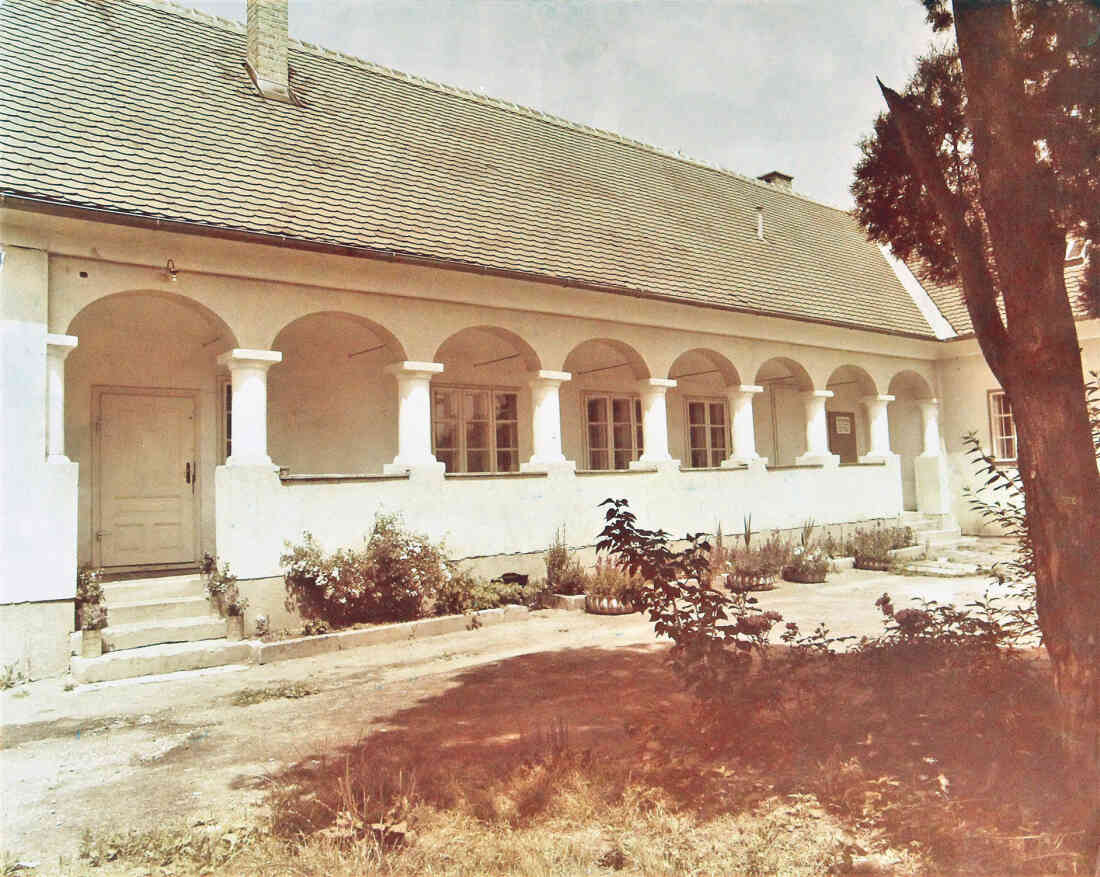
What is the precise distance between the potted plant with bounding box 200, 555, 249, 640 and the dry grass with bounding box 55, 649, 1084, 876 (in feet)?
12.1

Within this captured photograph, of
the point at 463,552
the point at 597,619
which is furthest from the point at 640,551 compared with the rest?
the point at 463,552

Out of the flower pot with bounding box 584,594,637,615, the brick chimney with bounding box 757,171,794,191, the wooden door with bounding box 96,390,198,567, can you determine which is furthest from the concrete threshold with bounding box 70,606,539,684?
the brick chimney with bounding box 757,171,794,191

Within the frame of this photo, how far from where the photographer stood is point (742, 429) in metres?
13.9

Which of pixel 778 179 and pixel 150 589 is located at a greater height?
pixel 778 179

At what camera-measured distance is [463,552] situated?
10469 mm

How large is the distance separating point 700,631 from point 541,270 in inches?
292

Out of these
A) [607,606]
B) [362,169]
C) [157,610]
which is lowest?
[607,606]

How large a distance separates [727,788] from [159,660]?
5793 mm

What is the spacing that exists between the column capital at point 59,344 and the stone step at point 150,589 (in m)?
2.43

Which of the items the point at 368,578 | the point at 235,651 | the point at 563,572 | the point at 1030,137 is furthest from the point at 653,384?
the point at 1030,137

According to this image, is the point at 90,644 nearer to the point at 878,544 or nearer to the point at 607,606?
the point at 607,606

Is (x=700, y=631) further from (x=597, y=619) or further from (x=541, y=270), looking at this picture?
(x=541, y=270)

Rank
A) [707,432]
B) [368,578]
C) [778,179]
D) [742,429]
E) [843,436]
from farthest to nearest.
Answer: [778,179] → [843,436] → [707,432] → [742,429] → [368,578]

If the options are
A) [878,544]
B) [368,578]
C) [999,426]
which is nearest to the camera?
[368,578]
